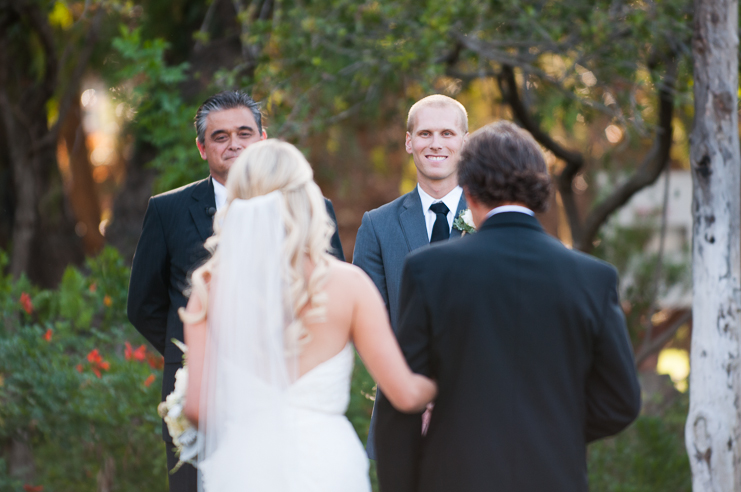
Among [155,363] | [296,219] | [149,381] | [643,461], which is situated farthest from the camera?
[643,461]

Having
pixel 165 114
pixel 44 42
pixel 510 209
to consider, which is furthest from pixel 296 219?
pixel 44 42

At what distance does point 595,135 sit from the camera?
10.6m

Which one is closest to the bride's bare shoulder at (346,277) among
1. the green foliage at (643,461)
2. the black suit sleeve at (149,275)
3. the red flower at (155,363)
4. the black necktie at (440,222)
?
the black necktie at (440,222)

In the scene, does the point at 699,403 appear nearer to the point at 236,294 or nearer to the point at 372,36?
the point at 236,294

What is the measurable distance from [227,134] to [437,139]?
36.6 inches

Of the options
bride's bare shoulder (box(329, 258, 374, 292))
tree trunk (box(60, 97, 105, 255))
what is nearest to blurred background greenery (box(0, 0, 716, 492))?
bride's bare shoulder (box(329, 258, 374, 292))

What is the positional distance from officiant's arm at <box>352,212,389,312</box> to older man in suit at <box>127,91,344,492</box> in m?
0.11

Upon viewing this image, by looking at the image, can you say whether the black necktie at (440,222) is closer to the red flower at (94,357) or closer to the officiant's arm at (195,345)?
the officiant's arm at (195,345)

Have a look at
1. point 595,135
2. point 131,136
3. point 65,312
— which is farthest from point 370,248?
point 595,135

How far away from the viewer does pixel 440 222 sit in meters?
3.28

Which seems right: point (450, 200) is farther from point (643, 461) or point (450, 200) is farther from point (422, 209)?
point (643, 461)

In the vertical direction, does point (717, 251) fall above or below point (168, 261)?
below

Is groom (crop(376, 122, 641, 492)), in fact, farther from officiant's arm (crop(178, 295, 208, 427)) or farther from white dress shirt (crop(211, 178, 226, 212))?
white dress shirt (crop(211, 178, 226, 212))

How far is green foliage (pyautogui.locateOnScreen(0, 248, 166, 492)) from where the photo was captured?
4875 mm
